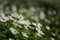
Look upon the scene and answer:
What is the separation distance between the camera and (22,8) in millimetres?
9781

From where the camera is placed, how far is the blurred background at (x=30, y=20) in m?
5.25

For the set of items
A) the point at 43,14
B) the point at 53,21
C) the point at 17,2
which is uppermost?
the point at 17,2

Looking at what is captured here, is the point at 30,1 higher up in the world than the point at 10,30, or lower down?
higher up

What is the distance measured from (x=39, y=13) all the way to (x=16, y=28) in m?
4.26

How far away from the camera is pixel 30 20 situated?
7.14m

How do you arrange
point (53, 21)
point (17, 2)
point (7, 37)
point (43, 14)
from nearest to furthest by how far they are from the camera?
1. point (7, 37)
2. point (53, 21)
3. point (43, 14)
4. point (17, 2)

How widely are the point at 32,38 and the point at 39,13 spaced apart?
4.27 meters

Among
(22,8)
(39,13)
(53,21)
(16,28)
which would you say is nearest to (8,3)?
(22,8)

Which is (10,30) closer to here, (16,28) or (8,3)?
(16,28)

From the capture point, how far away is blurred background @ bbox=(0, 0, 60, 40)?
5246mm

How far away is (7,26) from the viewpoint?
532 cm

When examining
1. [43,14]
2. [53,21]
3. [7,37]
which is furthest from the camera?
[43,14]

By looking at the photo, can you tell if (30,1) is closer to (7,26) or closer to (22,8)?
(22,8)

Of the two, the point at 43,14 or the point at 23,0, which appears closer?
the point at 43,14
